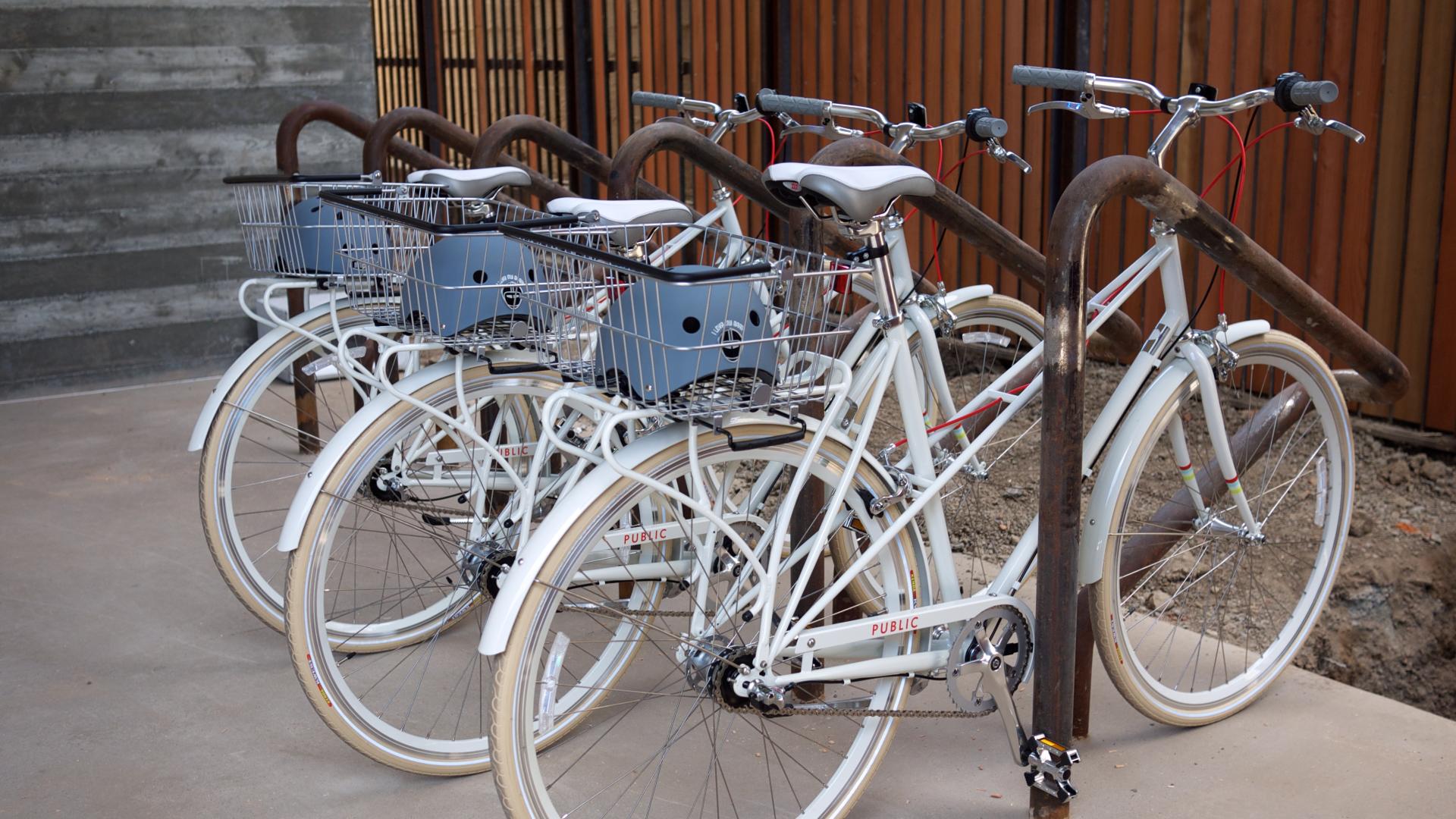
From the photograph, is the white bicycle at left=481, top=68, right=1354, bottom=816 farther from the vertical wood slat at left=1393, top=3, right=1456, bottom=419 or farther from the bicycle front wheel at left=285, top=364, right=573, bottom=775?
the vertical wood slat at left=1393, top=3, right=1456, bottom=419

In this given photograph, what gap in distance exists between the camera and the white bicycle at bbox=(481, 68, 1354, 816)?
83.8 inches

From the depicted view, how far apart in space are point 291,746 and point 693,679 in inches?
41.5

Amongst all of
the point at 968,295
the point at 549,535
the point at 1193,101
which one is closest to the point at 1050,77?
the point at 1193,101

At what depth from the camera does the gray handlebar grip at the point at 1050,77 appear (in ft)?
8.33

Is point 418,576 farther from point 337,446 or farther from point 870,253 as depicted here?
point 870,253

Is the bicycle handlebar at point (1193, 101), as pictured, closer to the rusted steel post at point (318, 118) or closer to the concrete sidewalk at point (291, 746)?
the concrete sidewalk at point (291, 746)

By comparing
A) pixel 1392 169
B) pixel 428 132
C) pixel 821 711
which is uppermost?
pixel 428 132

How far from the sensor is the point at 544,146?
12.5 feet

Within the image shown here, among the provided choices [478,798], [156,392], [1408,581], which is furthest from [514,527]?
[156,392]

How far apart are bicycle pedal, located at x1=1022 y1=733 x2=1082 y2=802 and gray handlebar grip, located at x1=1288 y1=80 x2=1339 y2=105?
1.23 metres

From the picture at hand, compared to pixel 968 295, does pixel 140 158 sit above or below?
above

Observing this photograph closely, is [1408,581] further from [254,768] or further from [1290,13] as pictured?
[254,768]

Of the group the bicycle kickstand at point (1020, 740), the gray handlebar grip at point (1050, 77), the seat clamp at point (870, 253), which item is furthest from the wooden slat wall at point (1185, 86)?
the bicycle kickstand at point (1020, 740)

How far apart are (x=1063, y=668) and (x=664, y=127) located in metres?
1.60
